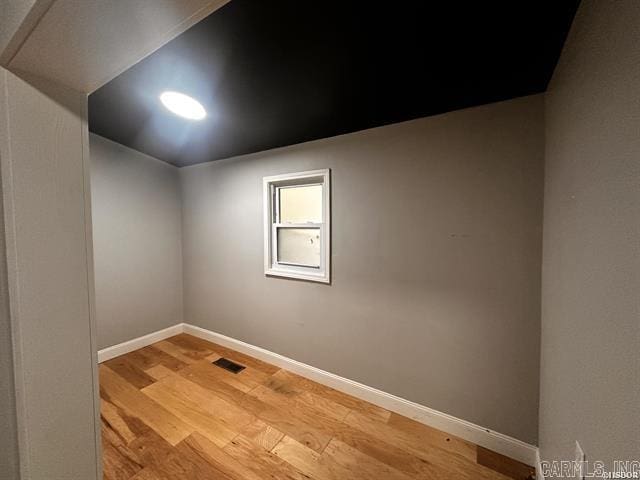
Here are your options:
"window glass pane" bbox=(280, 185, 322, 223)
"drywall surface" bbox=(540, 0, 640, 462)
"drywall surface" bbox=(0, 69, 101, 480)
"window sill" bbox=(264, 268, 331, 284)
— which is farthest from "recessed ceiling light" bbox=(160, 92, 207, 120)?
"drywall surface" bbox=(540, 0, 640, 462)

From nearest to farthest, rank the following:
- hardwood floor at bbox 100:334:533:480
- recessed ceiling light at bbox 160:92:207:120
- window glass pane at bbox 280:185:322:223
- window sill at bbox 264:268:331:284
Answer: hardwood floor at bbox 100:334:533:480, recessed ceiling light at bbox 160:92:207:120, window sill at bbox 264:268:331:284, window glass pane at bbox 280:185:322:223

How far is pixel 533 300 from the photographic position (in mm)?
1311

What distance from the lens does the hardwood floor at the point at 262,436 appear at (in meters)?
1.33

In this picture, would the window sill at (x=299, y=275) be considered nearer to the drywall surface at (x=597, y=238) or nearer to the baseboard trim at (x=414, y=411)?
the baseboard trim at (x=414, y=411)

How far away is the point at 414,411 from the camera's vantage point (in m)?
1.67

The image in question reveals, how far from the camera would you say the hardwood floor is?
1.33 metres

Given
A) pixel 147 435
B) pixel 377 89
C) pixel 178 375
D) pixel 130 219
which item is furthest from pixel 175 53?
pixel 178 375

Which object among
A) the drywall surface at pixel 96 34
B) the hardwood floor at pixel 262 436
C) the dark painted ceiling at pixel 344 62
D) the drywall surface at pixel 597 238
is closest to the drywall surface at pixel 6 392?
the drywall surface at pixel 96 34

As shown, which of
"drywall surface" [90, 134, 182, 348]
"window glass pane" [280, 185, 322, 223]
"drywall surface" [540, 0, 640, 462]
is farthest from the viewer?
"drywall surface" [90, 134, 182, 348]

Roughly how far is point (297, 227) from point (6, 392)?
178 cm

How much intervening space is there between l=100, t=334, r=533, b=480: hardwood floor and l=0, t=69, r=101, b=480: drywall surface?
2.59 feet

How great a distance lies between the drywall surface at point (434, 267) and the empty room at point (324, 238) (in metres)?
0.01

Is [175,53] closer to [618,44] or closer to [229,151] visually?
[229,151]

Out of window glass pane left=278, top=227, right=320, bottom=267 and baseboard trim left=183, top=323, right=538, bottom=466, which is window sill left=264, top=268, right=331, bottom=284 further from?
baseboard trim left=183, top=323, right=538, bottom=466
